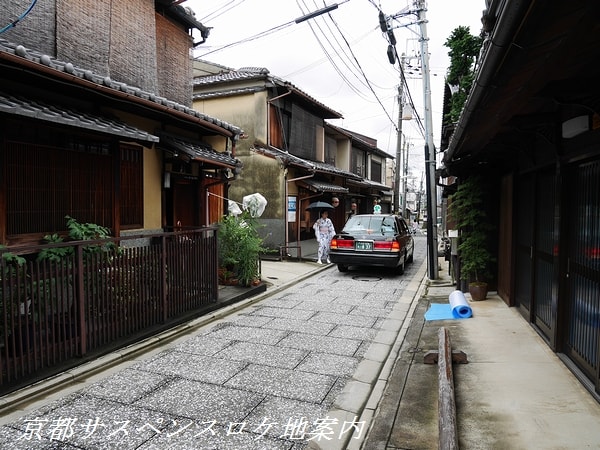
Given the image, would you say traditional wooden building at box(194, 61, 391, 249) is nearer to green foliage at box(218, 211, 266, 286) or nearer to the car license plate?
the car license plate

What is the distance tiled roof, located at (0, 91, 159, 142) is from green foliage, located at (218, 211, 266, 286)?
370 cm

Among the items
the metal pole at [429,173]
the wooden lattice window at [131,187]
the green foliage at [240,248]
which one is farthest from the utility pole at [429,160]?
the wooden lattice window at [131,187]

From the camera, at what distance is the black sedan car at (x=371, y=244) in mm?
12047

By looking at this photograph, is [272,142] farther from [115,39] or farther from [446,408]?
[446,408]

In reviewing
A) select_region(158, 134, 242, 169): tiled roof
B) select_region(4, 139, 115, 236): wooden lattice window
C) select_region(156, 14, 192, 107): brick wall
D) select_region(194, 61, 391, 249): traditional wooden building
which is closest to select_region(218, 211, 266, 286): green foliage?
select_region(158, 134, 242, 169): tiled roof

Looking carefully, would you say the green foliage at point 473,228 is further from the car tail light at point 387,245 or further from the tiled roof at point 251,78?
the tiled roof at point 251,78

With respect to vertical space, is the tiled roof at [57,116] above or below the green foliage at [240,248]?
above

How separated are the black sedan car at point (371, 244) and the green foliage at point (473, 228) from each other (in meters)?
3.12

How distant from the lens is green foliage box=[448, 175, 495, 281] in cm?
870

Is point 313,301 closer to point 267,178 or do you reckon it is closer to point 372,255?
point 372,255

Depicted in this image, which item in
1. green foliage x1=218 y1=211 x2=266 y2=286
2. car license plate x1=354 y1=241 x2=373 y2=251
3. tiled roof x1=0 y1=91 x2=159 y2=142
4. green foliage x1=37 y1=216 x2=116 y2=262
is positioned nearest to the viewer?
tiled roof x1=0 y1=91 x2=159 y2=142

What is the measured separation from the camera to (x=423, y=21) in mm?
12695

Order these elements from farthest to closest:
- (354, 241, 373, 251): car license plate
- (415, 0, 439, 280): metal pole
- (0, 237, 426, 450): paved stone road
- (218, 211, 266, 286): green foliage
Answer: (354, 241, 373, 251): car license plate → (415, 0, 439, 280): metal pole → (218, 211, 266, 286): green foliage → (0, 237, 426, 450): paved stone road

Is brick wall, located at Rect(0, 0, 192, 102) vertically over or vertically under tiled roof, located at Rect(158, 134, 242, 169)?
over
